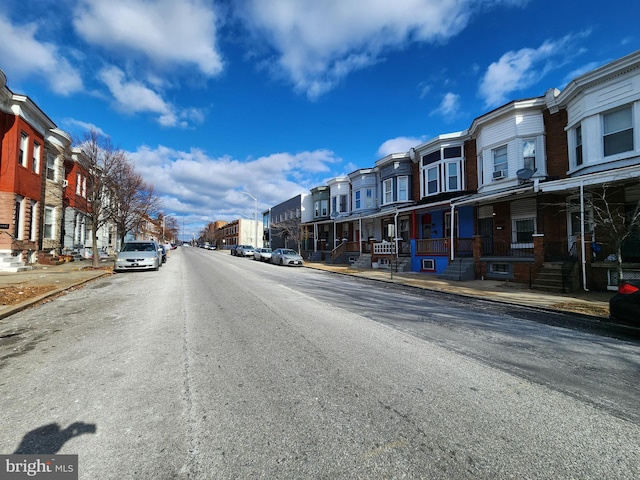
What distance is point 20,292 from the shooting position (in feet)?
31.1

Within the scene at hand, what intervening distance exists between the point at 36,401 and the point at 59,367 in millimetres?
1070

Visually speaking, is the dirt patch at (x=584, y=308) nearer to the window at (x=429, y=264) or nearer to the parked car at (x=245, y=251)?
the window at (x=429, y=264)

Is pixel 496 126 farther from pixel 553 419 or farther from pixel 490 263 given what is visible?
pixel 553 419

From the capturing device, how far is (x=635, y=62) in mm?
12312

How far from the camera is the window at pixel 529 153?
637 inches

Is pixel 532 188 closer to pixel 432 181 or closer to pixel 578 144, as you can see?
pixel 578 144

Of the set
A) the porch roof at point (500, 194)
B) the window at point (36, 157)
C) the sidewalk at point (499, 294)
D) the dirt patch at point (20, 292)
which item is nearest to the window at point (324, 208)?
the porch roof at point (500, 194)

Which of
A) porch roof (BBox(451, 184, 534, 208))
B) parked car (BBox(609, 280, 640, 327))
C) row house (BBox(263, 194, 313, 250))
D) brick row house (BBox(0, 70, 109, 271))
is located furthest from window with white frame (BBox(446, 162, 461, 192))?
brick row house (BBox(0, 70, 109, 271))

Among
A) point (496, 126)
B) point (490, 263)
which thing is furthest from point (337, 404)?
point (496, 126)

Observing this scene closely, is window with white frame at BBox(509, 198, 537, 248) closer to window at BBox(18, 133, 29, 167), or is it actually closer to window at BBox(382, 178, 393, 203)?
window at BBox(382, 178, 393, 203)

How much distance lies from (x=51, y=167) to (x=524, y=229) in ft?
94.7

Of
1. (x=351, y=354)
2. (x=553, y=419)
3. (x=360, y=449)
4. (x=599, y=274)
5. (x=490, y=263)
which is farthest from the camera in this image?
(x=490, y=263)

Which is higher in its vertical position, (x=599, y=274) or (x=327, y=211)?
(x=327, y=211)

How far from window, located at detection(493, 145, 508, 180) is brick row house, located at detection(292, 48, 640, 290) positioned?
0.18 feet
